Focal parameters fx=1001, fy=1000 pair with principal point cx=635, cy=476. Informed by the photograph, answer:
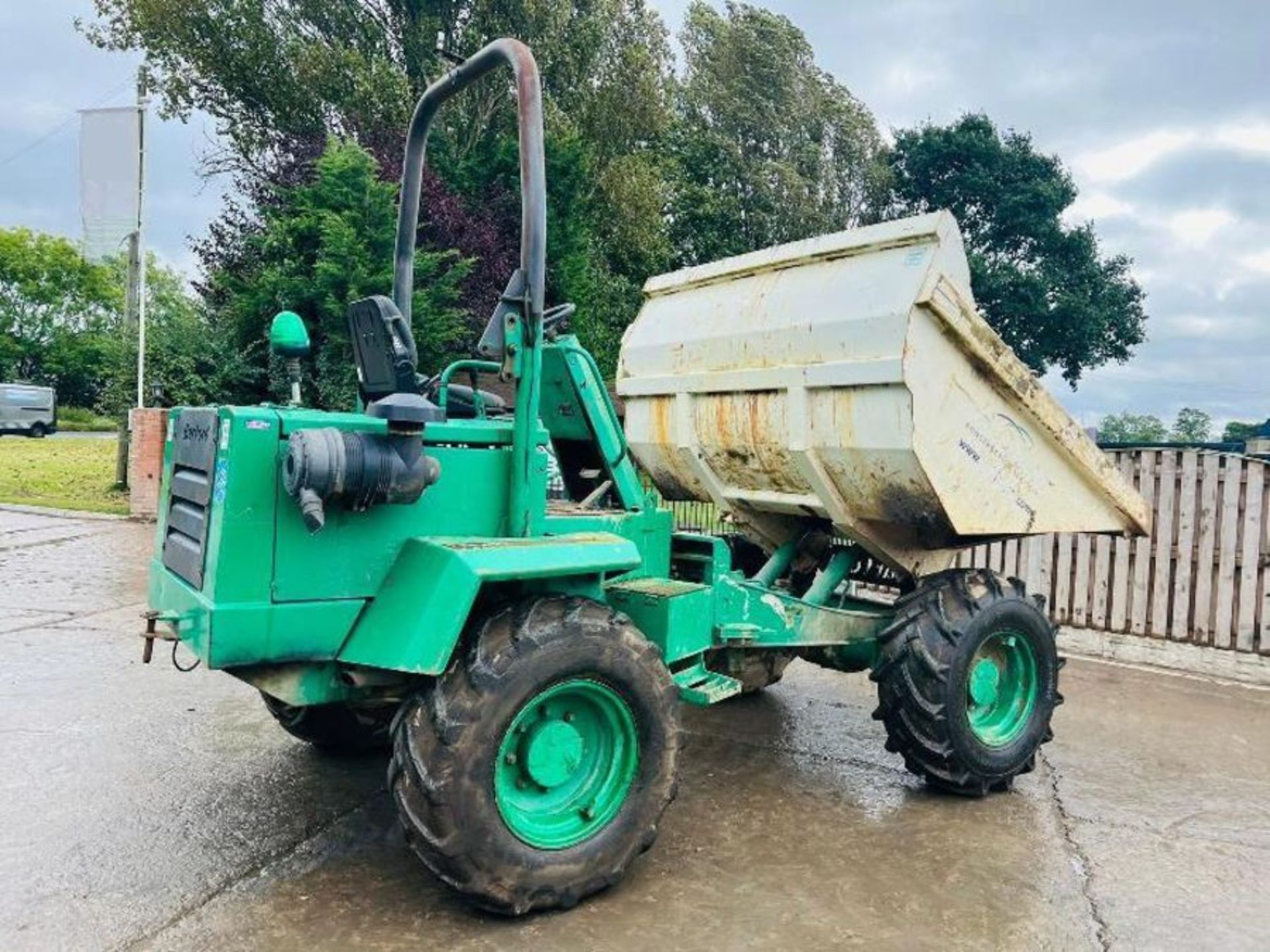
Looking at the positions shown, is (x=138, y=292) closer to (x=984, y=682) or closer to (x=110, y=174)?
(x=110, y=174)

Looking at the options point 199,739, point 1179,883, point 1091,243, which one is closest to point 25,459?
point 199,739

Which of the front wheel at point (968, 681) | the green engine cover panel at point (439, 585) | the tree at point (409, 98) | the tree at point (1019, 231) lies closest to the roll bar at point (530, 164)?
the green engine cover panel at point (439, 585)

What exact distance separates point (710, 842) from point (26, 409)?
39815 millimetres

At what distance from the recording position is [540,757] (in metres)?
3.32

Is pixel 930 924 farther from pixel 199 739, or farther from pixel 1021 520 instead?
pixel 199 739

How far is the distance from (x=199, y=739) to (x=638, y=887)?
2585 mm

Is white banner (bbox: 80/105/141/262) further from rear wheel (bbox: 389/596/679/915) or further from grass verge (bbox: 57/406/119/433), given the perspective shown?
grass verge (bbox: 57/406/119/433)

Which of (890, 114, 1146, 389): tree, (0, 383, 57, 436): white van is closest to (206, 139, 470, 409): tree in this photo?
(890, 114, 1146, 389): tree

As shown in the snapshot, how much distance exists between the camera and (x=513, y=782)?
335 cm

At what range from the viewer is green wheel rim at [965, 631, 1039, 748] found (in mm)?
4590

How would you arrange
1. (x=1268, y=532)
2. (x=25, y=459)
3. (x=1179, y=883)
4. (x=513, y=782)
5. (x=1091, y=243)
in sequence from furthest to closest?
(x=1091, y=243)
(x=25, y=459)
(x=1268, y=532)
(x=1179, y=883)
(x=513, y=782)

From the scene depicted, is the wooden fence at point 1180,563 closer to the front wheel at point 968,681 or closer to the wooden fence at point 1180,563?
the wooden fence at point 1180,563

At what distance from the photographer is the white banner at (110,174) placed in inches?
598

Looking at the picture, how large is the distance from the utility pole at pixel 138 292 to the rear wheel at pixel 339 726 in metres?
11.4
